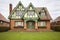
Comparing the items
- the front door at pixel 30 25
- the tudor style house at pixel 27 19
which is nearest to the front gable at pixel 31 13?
the tudor style house at pixel 27 19

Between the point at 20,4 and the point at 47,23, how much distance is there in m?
9.38

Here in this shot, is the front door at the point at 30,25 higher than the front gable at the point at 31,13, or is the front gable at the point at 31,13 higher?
the front gable at the point at 31,13

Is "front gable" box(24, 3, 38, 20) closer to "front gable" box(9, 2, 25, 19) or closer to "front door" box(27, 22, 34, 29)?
"front gable" box(9, 2, 25, 19)

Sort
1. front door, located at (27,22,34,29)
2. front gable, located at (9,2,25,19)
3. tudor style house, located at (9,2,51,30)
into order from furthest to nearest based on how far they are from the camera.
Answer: front door, located at (27,22,34,29)
front gable, located at (9,2,25,19)
tudor style house, located at (9,2,51,30)

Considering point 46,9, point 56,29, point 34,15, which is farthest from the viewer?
point 46,9

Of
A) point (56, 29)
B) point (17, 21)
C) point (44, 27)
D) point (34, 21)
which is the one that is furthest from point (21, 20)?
point (56, 29)

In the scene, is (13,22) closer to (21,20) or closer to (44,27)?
(21,20)

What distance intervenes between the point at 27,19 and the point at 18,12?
10.8 feet

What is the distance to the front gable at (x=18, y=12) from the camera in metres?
37.7

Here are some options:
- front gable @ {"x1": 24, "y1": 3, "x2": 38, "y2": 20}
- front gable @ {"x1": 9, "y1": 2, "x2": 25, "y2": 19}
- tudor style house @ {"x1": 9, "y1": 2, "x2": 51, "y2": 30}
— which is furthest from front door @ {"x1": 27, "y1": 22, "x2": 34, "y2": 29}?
front gable @ {"x1": 9, "y1": 2, "x2": 25, "y2": 19}

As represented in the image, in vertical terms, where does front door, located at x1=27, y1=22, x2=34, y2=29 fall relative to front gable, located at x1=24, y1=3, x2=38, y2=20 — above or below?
below

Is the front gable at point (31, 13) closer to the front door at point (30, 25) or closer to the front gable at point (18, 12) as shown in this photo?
the front gable at point (18, 12)

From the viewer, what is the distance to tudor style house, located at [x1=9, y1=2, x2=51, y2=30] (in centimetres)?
3734

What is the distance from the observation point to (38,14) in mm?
37219
